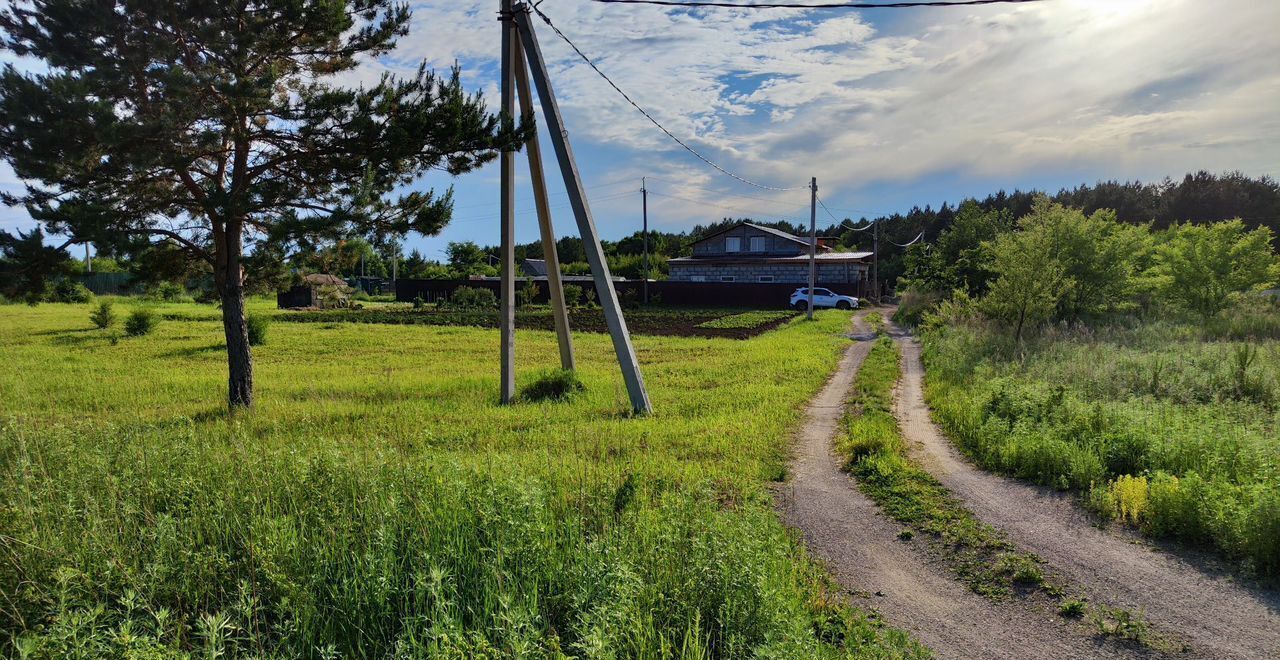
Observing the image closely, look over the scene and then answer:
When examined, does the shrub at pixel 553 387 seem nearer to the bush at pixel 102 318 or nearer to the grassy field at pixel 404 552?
the grassy field at pixel 404 552

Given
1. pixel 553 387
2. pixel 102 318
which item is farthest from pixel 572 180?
pixel 102 318

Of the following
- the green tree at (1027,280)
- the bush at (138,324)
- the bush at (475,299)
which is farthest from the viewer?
the bush at (475,299)

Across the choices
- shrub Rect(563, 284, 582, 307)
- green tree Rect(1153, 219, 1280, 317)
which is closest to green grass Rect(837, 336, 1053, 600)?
green tree Rect(1153, 219, 1280, 317)

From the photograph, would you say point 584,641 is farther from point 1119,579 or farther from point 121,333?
point 121,333

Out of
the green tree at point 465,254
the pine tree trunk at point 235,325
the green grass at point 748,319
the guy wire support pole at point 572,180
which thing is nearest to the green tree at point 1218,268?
the green grass at point 748,319

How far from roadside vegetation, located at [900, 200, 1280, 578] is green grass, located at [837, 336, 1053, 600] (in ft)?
3.51

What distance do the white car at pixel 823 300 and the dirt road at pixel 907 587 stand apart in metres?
32.3

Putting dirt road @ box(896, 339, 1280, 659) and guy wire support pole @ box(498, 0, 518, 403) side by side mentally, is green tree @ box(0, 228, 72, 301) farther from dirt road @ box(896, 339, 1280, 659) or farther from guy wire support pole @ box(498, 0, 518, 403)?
dirt road @ box(896, 339, 1280, 659)

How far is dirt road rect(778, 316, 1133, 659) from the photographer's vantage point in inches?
144

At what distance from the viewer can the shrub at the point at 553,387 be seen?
10703mm

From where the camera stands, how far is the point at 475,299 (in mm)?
39531

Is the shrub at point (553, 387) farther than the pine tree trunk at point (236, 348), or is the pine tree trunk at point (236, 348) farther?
the shrub at point (553, 387)

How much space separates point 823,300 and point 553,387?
3000cm

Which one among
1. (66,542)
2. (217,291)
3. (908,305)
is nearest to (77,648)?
(66,542)
